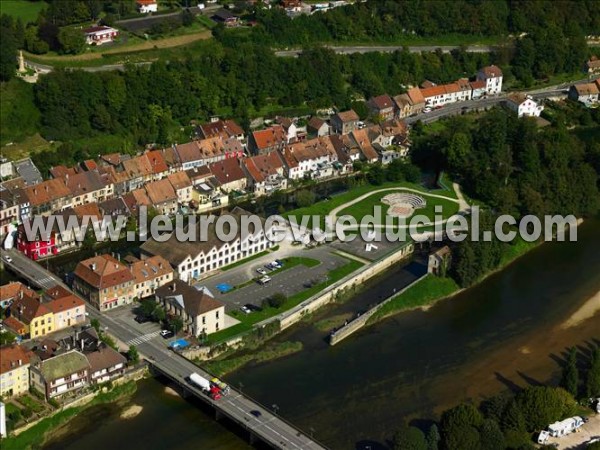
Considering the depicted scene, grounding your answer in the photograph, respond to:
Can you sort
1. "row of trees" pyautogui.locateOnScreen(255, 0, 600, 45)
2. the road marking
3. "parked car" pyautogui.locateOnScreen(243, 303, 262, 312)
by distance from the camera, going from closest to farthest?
1. the road marking
2. "parked car" pyautogui.locateOnScreen(243, 303, 262, 312)
3. "row of trees" pyautogui.locateOnScreen(255, 0, 600, 45)

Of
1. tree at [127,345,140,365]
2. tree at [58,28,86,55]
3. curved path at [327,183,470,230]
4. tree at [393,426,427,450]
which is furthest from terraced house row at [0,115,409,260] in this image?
tree at [393,426,427,450]

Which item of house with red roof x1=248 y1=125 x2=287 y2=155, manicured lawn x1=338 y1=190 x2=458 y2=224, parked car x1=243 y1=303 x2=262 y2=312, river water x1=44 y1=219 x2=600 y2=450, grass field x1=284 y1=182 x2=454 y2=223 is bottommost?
river water x1=44 y1=219 x2=600 y2=450

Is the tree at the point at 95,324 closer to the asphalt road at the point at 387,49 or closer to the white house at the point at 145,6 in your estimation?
the asphalt road at the point at 387,49

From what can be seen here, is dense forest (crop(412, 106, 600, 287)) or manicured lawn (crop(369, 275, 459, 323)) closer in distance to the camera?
manicured lawn (crop(369, 275, 459, 323))

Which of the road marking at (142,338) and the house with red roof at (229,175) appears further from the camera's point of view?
the house with red roof at (229,175)

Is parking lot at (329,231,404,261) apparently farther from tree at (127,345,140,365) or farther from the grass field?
tree at (127,345,140,365)

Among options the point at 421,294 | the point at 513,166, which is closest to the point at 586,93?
the point at 513,166

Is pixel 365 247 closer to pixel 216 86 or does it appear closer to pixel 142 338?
pixel 142 338

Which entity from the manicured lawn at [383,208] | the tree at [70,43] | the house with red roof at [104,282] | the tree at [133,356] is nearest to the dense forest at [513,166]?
the manicured lawn at [383,208]
